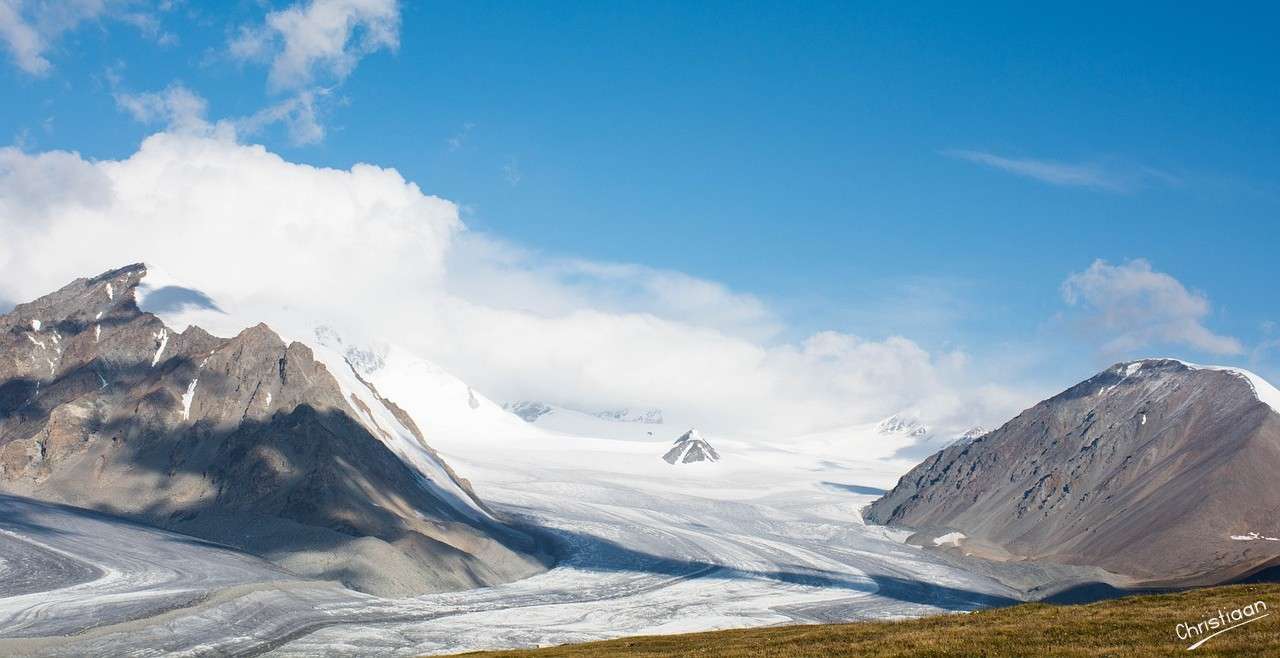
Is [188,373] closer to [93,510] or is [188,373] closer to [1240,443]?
[93,510]

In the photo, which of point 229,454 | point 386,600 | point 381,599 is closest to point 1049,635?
point 386,600

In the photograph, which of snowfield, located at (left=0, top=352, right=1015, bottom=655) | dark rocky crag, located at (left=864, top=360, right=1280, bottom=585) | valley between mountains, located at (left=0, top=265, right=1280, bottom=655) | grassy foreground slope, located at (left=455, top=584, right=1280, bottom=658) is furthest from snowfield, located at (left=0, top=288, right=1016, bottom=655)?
grassy foreground slope, located at (left=455, top=584, right=1280, bottom=658)

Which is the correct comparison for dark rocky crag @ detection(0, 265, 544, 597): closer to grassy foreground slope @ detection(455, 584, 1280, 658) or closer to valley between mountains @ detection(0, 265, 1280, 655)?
valley between mountains @ detection(0, 265, 1280, 655)

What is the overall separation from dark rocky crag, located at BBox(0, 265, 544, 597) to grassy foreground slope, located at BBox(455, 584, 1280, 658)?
81565 mm

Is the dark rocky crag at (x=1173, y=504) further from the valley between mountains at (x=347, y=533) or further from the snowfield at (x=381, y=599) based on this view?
the snowfield at (x=381, y=599)

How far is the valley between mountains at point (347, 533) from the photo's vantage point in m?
95.3

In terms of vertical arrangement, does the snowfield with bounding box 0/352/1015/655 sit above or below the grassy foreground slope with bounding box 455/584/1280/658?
below

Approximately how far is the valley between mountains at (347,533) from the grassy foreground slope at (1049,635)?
5314 cm

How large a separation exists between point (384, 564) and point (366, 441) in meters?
43.2

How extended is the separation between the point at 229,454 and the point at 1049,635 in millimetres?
133259

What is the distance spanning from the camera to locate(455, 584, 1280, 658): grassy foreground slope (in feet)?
94.1

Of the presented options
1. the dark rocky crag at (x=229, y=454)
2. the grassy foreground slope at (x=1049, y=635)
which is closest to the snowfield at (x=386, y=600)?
the dark rocky crag at (x=229, y=454)

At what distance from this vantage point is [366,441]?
159000 mm

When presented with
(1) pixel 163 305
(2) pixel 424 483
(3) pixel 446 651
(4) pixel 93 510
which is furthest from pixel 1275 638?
(1) pixel 163 305
